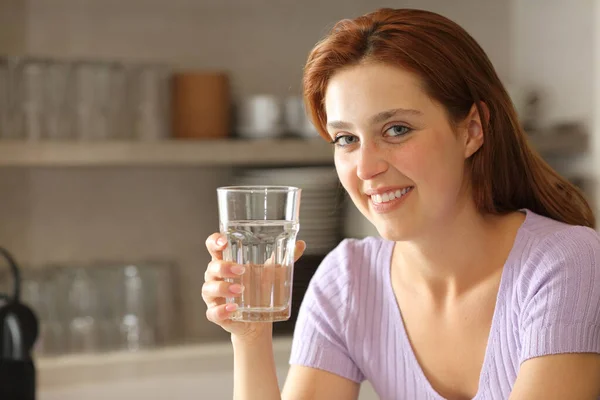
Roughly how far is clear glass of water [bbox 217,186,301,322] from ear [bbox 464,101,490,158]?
393mm

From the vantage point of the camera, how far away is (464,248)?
5.24 ft

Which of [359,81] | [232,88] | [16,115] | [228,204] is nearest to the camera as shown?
[228,204]

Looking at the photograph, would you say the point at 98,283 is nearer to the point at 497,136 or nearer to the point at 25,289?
the point at 25,289

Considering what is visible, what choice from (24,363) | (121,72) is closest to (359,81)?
(24,363)

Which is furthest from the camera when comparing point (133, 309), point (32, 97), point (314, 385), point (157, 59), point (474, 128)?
point (157, 59)

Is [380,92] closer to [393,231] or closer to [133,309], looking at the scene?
[393,231]

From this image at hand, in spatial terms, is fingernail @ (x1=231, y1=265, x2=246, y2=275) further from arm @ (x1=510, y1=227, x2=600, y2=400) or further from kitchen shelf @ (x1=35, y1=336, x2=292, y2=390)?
kitchen shelf @ (x1=35, y1=336, x2=292, y2=390)

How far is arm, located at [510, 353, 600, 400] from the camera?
1.36 meters

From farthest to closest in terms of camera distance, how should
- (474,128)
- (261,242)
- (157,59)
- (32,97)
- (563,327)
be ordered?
1. (157,59)
2. (32,97)
3. (474,128)
4. (563,327)
5. (261,242)

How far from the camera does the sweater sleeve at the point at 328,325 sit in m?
1.70

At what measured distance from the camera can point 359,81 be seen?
4.75 ft

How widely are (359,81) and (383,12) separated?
14cm

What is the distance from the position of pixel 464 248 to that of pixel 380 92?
35 centimetres

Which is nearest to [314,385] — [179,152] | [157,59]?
[179,152]
